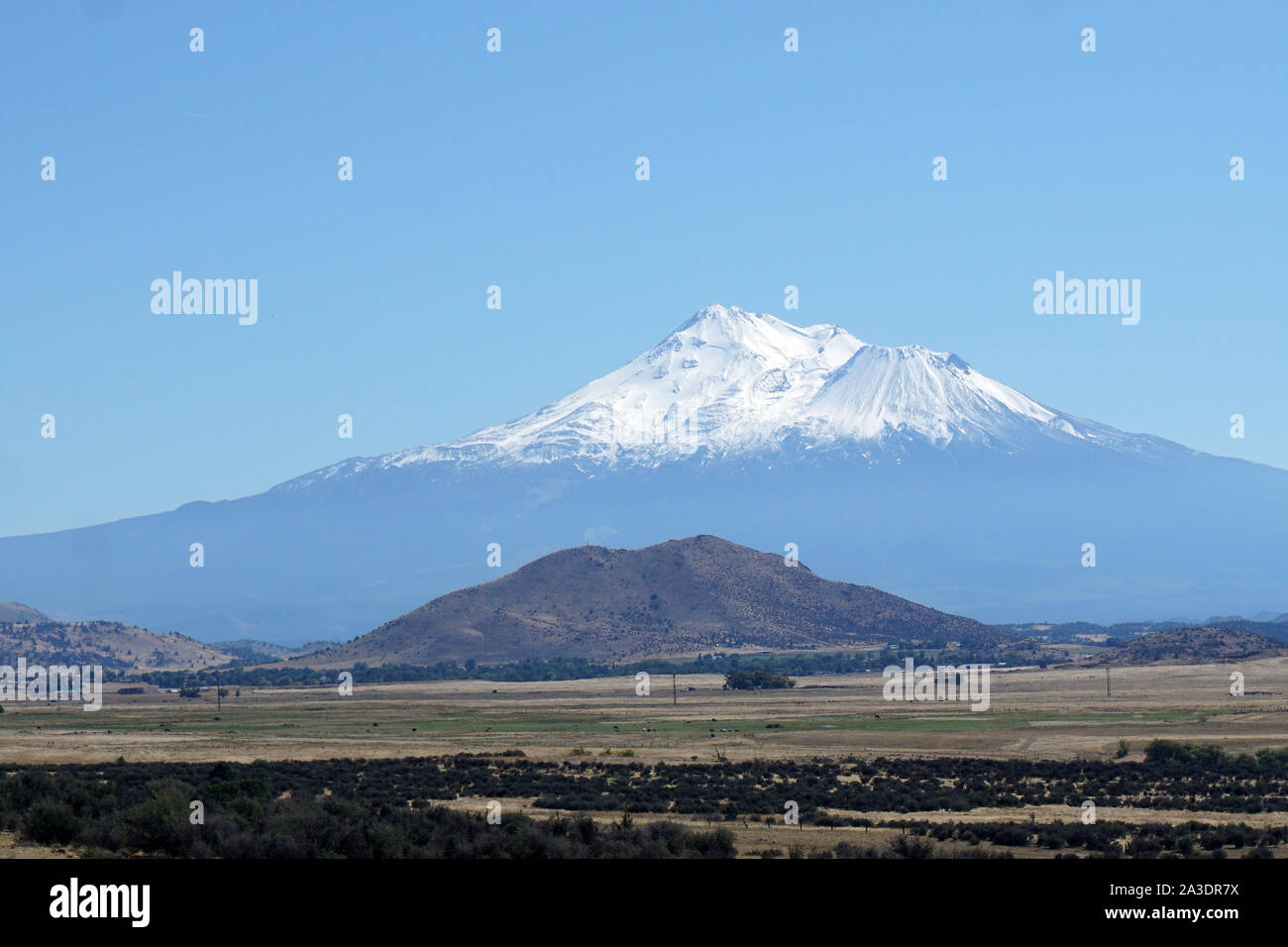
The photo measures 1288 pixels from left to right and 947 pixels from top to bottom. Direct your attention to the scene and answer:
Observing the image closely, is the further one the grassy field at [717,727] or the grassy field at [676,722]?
the grassy field at [676,722]

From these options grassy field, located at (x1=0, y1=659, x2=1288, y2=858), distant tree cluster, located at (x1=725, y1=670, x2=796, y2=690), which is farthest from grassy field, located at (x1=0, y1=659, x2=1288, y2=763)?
distant tree cluster, located at (x1=725, y1=670, x2=796, y2=690)

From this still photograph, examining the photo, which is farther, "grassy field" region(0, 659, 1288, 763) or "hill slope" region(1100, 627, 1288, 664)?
"hill slope" region(1100, 627, 1288, 664)

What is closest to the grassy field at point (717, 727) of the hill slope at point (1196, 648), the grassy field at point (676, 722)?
the grassy field at point (676, 722)

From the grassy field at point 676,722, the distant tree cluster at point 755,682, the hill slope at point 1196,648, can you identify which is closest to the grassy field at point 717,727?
the grassy field at point 676,722

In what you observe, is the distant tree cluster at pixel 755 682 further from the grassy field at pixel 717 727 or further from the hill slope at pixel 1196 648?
the hill slope at pixel 1196 648

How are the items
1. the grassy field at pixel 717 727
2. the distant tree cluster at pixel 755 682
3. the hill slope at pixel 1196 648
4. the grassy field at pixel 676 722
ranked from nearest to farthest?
the grassy field at pixel 717 727
the grassy field at pixel 676 722
the distant tree cluster at pixel 755 682
the hill slope at pixel 1196 648

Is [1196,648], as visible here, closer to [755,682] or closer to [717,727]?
[755,682]

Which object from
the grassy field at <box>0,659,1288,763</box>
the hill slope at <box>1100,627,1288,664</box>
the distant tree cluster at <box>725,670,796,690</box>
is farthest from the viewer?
the hill slope at <box>1100,627,1288,664</box>

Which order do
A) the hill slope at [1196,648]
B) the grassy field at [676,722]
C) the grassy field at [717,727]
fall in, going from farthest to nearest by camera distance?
1. the hill slope at [1196,648]
2. the grassy field at [676,722]
3. the grassy field at [717,727]

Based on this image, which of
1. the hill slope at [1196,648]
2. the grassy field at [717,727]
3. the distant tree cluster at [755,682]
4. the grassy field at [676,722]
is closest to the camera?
the grassy field at [717,727]

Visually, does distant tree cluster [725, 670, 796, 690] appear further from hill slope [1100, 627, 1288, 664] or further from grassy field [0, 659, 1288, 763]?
hill slope [1100, 627, 1288, 664]
